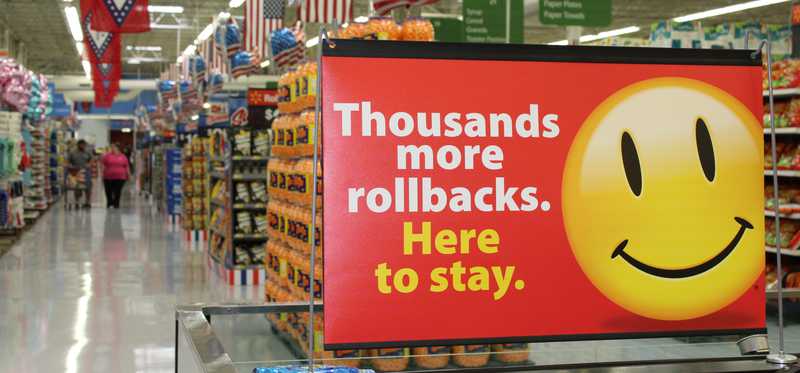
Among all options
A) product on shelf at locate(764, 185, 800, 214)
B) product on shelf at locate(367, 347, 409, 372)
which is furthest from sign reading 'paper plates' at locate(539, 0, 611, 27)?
product on shelf at locate(367, 347, 409, 372)

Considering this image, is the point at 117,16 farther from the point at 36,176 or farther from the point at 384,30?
the point at 36,176

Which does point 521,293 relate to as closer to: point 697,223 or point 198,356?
point 697,223

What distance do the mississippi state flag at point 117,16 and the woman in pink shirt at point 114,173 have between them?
15.8 m

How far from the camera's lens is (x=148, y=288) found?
9992 mm

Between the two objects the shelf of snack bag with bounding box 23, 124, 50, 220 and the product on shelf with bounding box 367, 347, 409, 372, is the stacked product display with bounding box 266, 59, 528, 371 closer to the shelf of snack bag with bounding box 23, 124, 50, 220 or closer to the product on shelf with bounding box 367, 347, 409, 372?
the product on shelf with bounding box 367, 347, 409, 372

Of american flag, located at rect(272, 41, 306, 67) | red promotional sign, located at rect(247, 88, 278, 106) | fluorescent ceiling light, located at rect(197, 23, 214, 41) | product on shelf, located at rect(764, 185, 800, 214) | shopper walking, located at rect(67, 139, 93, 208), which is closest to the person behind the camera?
product on shelf, located at rect(764, 185, 800, 214)

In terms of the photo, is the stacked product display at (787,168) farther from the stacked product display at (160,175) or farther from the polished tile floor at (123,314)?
the stacked product display at (160,175)

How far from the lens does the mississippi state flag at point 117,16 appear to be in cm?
811

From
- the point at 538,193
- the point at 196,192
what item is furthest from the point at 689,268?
the point at 196,192

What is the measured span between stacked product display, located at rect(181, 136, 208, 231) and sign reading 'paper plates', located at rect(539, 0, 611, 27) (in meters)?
6.19

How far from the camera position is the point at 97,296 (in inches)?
370

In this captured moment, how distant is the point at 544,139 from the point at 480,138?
133mm

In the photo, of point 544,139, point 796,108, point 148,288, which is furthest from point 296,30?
point 544,139

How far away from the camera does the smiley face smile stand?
189 cm
